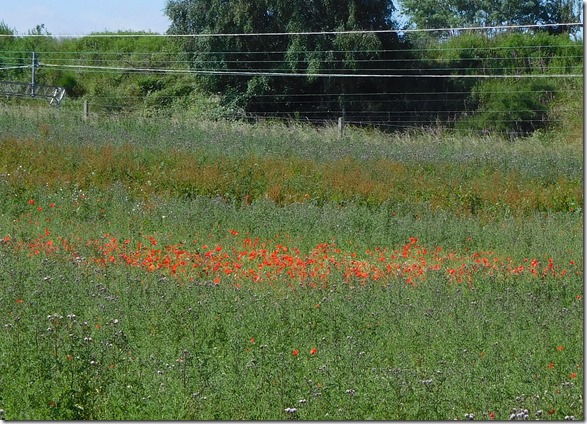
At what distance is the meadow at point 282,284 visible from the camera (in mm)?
5773

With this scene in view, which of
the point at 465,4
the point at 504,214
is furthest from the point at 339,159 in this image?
the point at 465,4

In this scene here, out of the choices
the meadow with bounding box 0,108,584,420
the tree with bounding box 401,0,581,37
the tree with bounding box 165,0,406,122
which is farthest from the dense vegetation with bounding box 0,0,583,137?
the meadow with bounding box 0,108,584,420

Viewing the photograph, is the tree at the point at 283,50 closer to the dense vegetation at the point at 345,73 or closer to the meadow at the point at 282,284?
the dense vegetation at the point at 345,73

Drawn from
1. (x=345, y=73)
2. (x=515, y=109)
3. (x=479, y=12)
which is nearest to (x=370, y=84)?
(x=345, y=73)

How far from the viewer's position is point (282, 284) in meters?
9.19

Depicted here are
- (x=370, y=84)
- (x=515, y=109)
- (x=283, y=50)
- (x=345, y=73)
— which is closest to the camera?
(x=515, y=109)

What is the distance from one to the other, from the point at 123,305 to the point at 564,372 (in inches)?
138

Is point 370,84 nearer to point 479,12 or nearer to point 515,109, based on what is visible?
point 515,109

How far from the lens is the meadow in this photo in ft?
18.9

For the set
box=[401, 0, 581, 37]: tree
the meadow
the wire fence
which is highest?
box=[401, 0, 581, 37]: tree

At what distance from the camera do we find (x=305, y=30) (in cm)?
3353

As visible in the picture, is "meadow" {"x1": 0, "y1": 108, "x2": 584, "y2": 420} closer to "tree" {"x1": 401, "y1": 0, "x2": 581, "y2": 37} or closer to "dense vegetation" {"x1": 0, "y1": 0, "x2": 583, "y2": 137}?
"dense vegetation" {"x1": 0, "y1": 0, "x2": 583, "y2": 137}

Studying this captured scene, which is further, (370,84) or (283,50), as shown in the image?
(370,84)

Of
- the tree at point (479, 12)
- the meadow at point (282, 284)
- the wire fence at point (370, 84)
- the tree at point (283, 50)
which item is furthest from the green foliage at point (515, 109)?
the meadow at point (282, 284)
